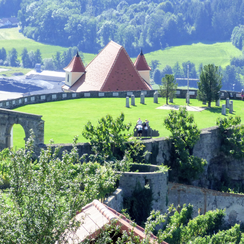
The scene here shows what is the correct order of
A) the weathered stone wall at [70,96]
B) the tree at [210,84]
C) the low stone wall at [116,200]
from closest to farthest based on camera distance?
the low stone wall at [116,200] < the weathered stone wall at [70,96] < the tree at [210,84]

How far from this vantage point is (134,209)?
33906 mm

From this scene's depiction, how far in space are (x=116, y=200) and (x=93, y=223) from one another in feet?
39.5

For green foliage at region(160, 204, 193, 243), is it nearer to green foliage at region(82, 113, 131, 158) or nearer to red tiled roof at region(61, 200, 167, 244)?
green foliage at region(82, 113, 131, 158)

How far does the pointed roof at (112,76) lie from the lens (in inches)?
2835

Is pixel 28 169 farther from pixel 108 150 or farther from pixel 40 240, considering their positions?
pixel 108 150

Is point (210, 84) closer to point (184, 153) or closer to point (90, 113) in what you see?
point (90, 113)

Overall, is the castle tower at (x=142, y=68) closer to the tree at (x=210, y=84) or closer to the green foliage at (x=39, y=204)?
the tree at (x=210, y=84)

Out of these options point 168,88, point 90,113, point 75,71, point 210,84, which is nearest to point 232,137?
point 210,84

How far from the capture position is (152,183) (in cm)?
3438

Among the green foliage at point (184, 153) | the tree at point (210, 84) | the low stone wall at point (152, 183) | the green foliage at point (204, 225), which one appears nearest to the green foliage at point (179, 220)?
the green foliage at point (204, 225)

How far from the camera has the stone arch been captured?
40719mm

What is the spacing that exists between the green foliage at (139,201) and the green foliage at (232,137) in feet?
49.0

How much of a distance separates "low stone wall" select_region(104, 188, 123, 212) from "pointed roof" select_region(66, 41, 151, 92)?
37.7 m

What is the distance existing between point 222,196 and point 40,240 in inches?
1023
